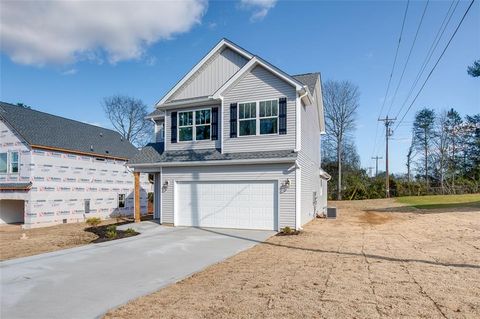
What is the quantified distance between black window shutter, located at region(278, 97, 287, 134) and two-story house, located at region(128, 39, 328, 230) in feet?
0.14

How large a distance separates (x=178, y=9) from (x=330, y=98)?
3135 centimetres

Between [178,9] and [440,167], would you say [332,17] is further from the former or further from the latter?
[440,167]

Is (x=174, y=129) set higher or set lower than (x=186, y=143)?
higher

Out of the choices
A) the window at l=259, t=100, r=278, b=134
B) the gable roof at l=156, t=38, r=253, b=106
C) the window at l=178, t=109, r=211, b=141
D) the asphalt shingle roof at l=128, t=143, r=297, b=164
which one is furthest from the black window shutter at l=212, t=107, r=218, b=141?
the gable roof at l=156, t=38, r=253, b=106

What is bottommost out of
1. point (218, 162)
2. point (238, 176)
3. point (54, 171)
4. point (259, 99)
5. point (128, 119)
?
point (238, 176)

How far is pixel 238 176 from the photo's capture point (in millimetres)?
14062

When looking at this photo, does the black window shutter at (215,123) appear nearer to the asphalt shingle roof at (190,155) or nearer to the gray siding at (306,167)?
the asphalt shingle roof at (190,155)

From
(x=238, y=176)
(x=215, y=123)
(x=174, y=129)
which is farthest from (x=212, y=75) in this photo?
(x=238, y=176)

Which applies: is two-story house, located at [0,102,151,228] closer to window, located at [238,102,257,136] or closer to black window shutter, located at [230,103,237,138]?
black window shutter, located at [230,103,237,138]

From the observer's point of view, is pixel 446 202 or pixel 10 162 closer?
pixel 10 162

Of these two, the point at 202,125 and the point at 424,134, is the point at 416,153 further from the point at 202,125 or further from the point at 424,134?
the point at 202,125

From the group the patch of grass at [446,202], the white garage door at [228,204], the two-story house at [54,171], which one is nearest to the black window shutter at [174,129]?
the white garage door at [228,204]

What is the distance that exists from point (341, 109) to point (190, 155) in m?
30.7

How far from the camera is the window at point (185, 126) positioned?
52.1 feet
